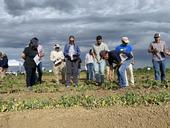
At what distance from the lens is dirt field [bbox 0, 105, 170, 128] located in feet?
28.6

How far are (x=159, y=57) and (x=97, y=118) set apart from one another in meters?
8.00

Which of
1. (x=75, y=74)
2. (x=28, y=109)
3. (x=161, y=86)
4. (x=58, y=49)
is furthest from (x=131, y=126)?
(x=58, y=49)

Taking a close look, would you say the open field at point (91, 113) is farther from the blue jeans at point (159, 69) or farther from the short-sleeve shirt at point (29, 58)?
the blue jeans at point (159, 69)

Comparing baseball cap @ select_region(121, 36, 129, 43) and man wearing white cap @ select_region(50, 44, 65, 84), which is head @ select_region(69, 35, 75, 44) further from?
baseball cap @ select_region(121, 36, 129, 43)

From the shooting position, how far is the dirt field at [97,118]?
8.71 metres

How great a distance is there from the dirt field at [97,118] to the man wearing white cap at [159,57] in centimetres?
751

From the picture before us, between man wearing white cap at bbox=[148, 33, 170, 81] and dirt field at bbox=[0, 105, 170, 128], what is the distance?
7514 mm

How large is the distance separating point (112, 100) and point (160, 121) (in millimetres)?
1289

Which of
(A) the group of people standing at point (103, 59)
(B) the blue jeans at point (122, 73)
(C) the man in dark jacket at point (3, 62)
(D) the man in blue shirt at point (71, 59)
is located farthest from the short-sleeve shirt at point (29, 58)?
(C) the man in dark jacket at point (3, 62)

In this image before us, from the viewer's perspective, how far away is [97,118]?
883 centimetres

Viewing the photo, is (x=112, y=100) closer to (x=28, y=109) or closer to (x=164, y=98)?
(x=164, y=98)

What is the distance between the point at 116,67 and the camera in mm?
15516

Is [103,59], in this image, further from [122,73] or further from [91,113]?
[91,113]

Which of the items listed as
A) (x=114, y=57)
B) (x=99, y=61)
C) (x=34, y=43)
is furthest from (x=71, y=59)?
(x=114, y=57)
